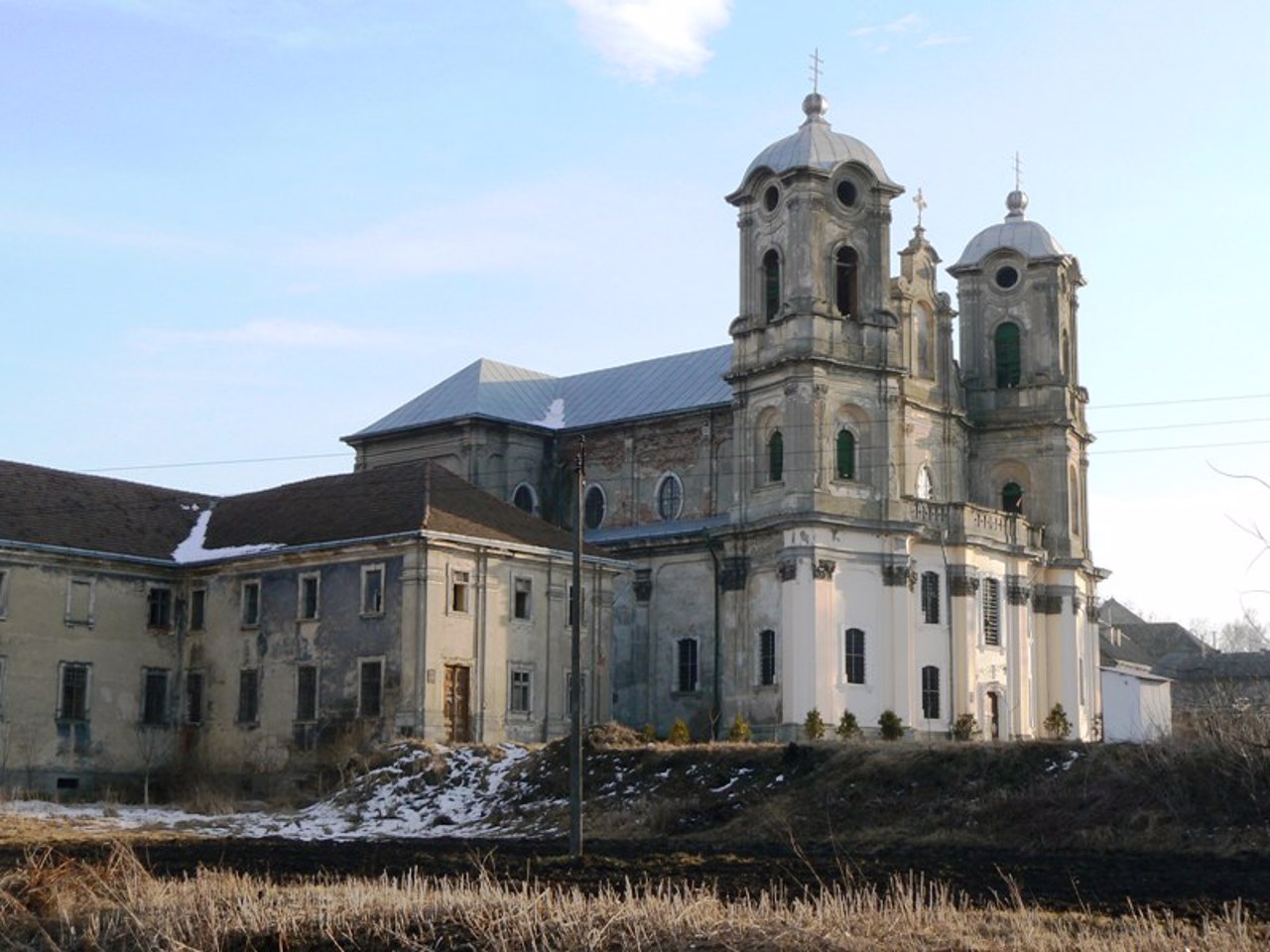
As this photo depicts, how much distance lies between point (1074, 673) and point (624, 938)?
4513 cm

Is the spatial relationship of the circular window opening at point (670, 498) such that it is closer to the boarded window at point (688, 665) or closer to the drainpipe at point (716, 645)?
the drainpipe at point (716, 645)

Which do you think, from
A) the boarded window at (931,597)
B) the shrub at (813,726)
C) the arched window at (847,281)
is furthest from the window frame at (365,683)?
the arched window at (847,281)

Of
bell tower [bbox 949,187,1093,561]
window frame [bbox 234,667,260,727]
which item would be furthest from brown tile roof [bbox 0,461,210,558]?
bell tower [bbox 949,187,1093,561]

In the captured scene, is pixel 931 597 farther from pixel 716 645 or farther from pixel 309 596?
pixel 309 596

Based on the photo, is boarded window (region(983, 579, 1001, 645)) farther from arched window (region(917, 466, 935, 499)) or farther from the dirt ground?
the dirt ground

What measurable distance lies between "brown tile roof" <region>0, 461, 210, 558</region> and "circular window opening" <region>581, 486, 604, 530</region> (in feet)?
41.5

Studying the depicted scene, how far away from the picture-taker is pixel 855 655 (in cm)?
5138

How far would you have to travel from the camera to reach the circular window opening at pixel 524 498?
58.7 metres

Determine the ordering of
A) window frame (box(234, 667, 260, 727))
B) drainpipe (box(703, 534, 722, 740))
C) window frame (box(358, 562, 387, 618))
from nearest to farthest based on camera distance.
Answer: window frame (box(358, 562, 387, 618)) < window frame (box(234, 667, 260, 727)) < drainpipe (box(703, 534, 722, 740))

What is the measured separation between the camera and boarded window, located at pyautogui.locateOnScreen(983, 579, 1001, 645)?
54688 millimetres

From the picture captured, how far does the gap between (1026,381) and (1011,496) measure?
3787 millimetres

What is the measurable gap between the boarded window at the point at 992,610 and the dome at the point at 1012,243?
11876mm

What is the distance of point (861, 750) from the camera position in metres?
35.2

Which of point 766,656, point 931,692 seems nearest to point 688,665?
point 766,656
